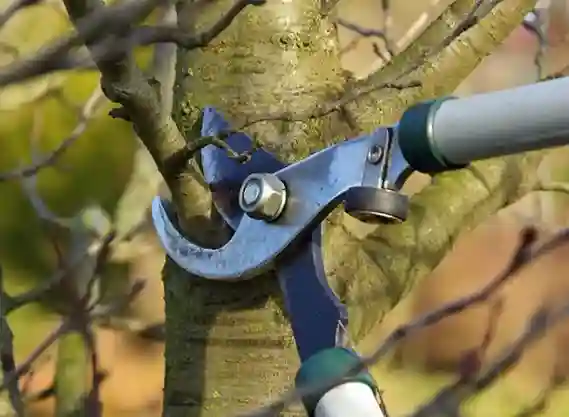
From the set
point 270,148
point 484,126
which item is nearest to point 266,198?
point 270,148

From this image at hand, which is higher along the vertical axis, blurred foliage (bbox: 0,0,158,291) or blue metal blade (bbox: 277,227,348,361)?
blue metal blade (bbox: 277,227,348,361)

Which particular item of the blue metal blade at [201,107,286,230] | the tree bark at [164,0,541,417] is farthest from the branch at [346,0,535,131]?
the blue metal blade at [201,107,286,230]

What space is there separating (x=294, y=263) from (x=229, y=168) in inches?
4.6

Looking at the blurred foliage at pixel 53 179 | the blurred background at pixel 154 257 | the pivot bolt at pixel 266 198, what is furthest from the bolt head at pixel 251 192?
the blurred foliage at pixel 53 179

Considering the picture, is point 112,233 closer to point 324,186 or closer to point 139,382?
point 324,186

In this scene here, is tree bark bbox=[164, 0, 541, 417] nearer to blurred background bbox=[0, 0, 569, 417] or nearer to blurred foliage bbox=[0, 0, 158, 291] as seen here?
blurred background bbox=[0, 0, 569, 417]

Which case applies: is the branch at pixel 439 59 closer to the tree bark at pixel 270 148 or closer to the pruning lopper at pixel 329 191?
the tree bark at pixel 270 148

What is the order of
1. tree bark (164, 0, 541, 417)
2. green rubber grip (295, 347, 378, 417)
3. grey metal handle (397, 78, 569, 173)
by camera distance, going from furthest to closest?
1. tree bark (164, 0, 541, 417)
2. green rubber grip (295, 347, 378, 417)
3. grey metal handle (397, 78, 569, 173)

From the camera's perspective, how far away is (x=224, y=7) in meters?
0.94

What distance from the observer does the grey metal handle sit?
54 cm

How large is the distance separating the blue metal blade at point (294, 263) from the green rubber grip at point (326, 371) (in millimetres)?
31

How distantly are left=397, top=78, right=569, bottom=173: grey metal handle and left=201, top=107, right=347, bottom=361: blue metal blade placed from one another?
0.54 feet

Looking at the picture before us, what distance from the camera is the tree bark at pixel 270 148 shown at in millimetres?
888

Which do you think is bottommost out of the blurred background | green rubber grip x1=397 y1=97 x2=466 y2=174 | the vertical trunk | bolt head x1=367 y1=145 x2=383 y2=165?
the blurred background
